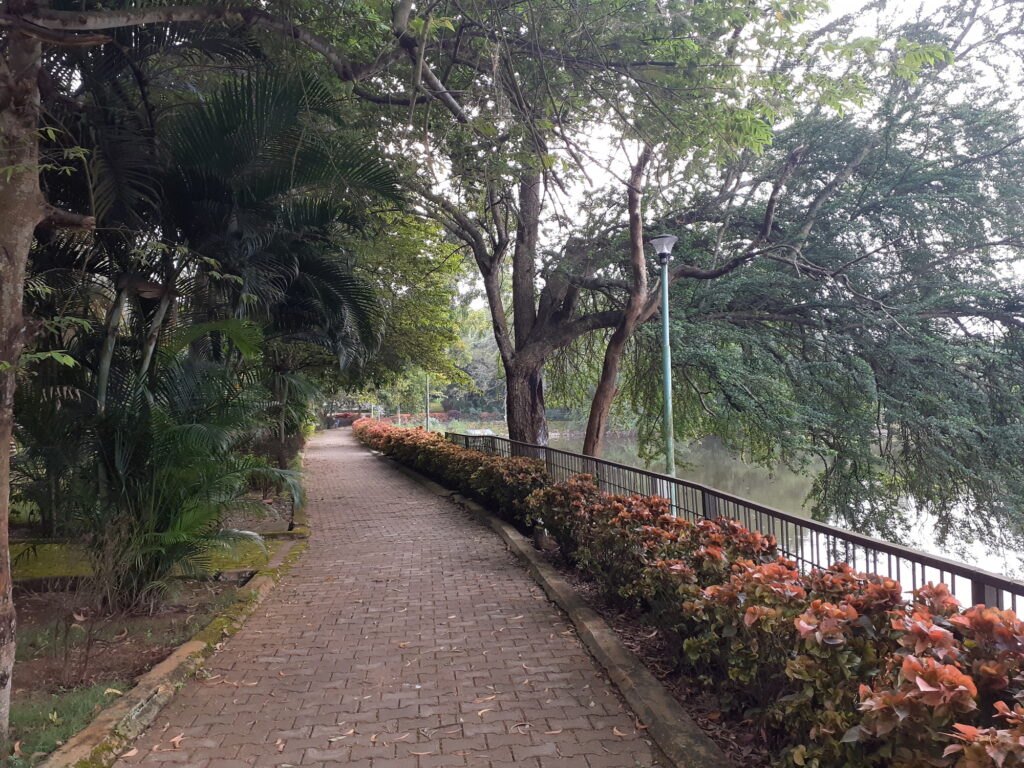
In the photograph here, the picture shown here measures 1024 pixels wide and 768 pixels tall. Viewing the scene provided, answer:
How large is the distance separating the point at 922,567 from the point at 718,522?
5.19 ft

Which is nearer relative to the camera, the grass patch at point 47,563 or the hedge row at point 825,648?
the hedge row at point 825,648

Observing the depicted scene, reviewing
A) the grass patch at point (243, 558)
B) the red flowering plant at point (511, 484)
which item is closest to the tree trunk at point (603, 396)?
the red flowering plant at point (511, 484)

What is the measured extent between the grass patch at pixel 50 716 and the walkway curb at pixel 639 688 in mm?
2683

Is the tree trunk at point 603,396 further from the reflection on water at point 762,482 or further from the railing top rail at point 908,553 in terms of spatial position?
the railing top rail at point 908,553

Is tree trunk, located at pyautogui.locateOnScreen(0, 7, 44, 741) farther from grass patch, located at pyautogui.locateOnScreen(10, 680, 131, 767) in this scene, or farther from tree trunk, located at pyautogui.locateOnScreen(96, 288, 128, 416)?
tree trunk, located at pyautogui.locateOnScreen(96, 288, 128, 416)

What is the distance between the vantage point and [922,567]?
3.00 m

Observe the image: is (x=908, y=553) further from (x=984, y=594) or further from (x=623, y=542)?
(x=623, y=542)

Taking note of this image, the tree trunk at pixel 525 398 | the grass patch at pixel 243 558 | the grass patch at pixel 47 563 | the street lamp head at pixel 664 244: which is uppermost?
the street lamp head at pixel 664 244

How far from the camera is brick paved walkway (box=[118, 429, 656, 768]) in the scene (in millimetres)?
3256

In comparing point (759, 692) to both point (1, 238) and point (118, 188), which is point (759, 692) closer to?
point (1, 238)

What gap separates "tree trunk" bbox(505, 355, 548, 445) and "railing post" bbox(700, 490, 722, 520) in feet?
25.2

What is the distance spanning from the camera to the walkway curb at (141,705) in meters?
3.07

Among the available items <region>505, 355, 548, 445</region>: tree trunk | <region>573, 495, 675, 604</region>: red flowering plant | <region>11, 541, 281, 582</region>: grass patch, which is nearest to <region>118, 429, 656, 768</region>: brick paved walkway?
<region>573, 495, 675, 604</region>: red flowering plant

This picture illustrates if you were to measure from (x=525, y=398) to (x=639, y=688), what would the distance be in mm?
9337
